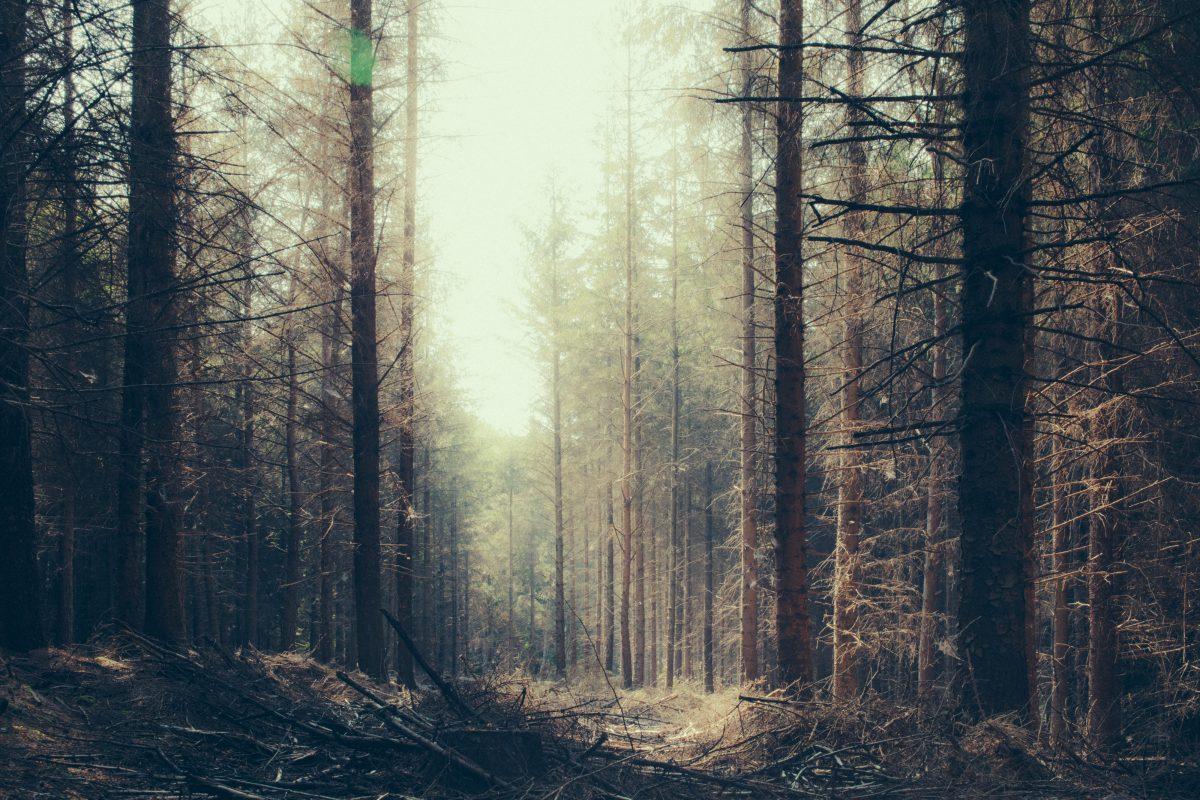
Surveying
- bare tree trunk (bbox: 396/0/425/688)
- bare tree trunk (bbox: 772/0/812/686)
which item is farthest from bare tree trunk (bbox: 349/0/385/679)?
bare tree trunk (bbox: 772/0/812/686)

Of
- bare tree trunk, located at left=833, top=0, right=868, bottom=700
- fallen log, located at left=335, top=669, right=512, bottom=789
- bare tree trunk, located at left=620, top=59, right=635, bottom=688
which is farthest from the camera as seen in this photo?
bare tree trunk, located at left=620, top=59, right=635, bottom=688

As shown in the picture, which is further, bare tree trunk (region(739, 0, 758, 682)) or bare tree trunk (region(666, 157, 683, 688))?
bare tree trunk (region(666, 157, 683, 688))

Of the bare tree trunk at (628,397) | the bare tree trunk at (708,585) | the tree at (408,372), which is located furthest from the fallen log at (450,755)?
the bare tree trunk at (708,585)

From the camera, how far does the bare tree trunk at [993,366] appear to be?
4676mm

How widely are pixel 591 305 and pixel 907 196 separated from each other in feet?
50.8

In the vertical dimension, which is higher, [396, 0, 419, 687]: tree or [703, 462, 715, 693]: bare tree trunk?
[396, 0, 419, 687]: tree

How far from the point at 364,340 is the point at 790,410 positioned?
6.21m

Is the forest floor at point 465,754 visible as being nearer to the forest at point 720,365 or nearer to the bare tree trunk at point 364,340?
the forest at point 720,365

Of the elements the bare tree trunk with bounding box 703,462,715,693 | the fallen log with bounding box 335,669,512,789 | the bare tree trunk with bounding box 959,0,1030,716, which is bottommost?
the bare tree trunk with bounding box 703,462,715,693

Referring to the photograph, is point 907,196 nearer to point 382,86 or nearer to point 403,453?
point 382,86

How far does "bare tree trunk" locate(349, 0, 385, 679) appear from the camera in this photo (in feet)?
31.8

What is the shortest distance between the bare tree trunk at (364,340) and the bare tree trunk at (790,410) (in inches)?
226

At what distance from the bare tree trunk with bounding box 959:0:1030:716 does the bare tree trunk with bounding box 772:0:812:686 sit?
3.14 metres

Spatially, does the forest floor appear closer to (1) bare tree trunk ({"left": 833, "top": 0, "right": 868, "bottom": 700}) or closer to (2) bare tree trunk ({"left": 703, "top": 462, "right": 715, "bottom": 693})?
(1) bare tree trunk ({"left": 833, "top": 0, "right": 868, "bottom": 700})
